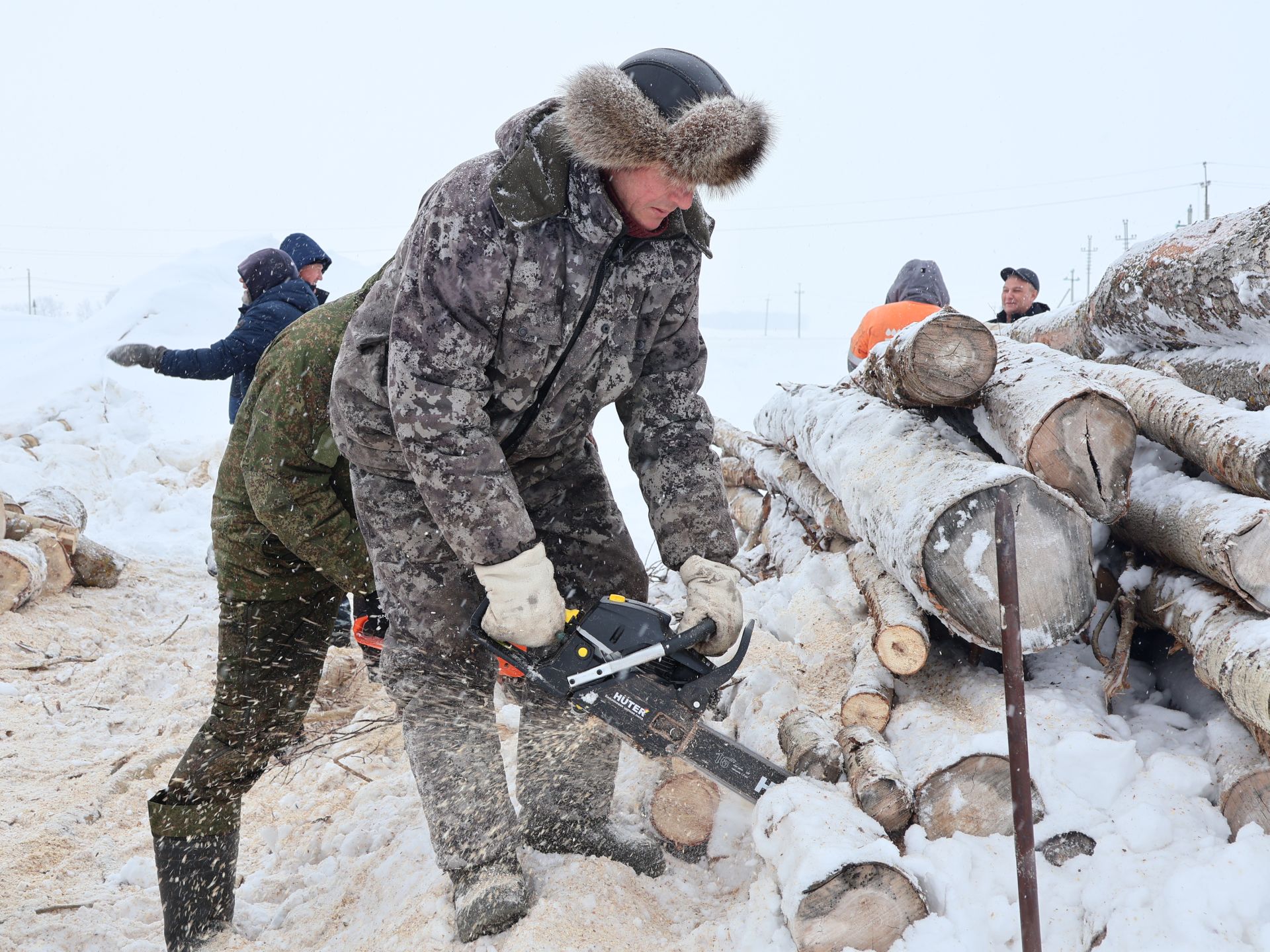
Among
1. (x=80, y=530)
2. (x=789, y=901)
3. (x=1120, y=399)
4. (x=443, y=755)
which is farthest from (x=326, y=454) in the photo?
(x=80, y=530)

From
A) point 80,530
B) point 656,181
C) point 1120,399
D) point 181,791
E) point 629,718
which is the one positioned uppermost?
point 656,181

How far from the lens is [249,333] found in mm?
4566

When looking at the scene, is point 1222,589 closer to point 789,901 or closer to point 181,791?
point 789,901

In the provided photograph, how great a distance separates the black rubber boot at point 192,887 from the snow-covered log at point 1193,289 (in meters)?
3.66

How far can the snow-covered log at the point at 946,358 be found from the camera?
110 inches

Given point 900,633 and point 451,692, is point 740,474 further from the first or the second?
point 451,692

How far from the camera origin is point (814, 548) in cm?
428

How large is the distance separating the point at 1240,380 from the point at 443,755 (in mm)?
3013

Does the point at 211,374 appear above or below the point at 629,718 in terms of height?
above

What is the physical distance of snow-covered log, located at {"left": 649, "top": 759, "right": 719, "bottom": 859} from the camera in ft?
8.12

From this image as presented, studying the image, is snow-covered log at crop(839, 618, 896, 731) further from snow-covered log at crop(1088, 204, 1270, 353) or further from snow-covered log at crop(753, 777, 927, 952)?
snow-covered log at crop(1088, 204, 1270, 353)

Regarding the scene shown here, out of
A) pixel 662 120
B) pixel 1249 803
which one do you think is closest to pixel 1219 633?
pixel 1249 803

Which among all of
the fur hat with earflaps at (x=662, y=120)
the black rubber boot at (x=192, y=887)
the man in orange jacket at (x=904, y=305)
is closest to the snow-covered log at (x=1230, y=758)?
the fur hat with earflaps at (x=662, y=120)

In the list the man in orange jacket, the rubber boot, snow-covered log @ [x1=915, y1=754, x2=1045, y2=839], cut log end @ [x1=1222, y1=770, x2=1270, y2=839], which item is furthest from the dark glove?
cut log end @ [x1=1222, y1=770, x2=1270, y2=839]
